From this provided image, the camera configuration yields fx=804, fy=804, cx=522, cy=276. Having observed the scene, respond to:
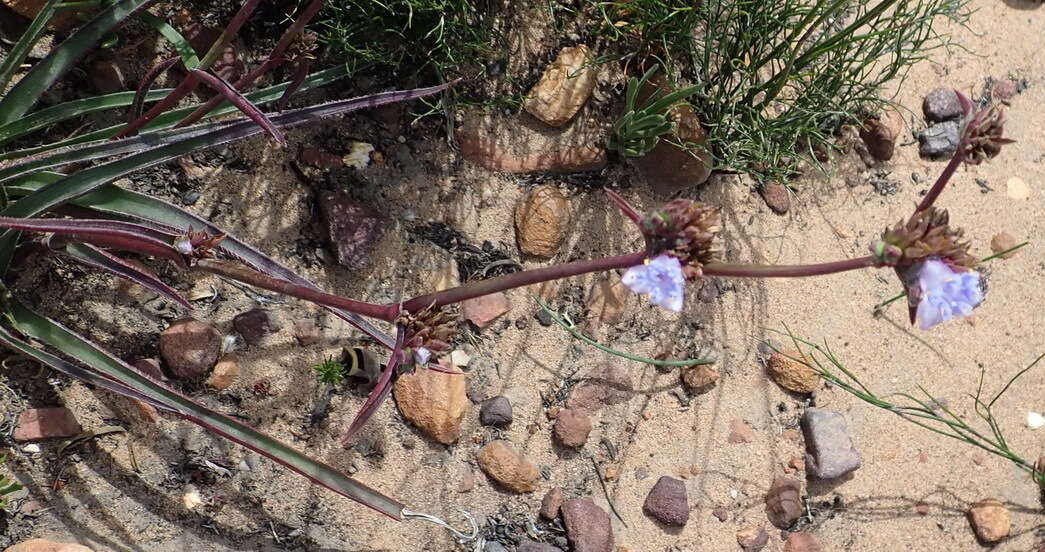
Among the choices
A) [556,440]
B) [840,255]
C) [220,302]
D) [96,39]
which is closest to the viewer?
[96,39]

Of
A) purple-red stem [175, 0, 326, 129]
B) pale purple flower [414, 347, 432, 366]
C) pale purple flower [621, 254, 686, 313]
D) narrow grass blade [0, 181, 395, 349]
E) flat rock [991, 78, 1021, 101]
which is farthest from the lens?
flat rock [991, 78, 1021, 101]

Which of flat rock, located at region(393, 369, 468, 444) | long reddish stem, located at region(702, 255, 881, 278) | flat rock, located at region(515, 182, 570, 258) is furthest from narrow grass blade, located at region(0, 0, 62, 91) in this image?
long reddish stem, located at region(702, 255, 881, 278)

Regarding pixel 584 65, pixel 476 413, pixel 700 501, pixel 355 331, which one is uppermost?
pixel 584 65

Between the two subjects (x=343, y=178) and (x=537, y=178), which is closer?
(x=343, y=178)

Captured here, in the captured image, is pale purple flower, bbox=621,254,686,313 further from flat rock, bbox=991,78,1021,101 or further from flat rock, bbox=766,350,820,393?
flat rock, bbox=991,78,1021,101

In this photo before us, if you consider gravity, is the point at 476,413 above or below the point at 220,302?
below

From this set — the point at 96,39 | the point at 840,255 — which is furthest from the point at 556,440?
the point at 96,39

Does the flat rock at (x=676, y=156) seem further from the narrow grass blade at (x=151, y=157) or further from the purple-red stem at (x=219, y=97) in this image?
the purple-red stem at (x=219, y=97)

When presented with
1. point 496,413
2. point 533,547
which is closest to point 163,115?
point 496,413

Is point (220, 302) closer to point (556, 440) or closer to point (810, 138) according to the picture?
point (556, 440)
